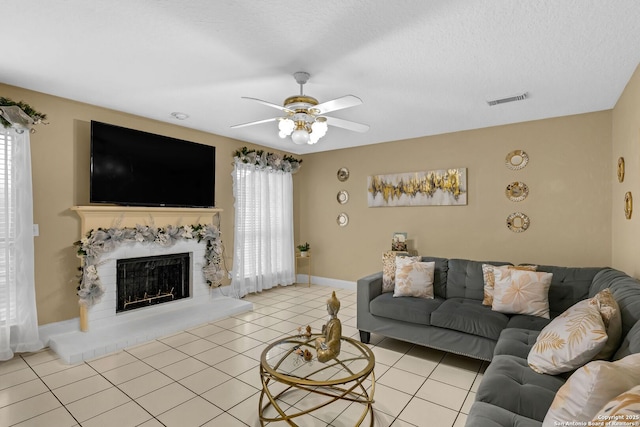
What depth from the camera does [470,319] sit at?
9.32 ft

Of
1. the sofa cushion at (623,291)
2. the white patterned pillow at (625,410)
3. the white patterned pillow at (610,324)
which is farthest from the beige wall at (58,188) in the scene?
the sofa cushion at (623,291)

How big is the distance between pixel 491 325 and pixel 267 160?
4288 mm

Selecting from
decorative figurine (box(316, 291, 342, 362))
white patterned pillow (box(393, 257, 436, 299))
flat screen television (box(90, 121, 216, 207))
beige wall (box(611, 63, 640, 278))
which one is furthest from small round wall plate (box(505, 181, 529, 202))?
flat screen television (box(90, 121, 216, 207))

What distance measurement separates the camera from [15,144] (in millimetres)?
3148

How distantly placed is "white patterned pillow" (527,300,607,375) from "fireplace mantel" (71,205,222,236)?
13.6 feet

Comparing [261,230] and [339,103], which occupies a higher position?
[339,103]

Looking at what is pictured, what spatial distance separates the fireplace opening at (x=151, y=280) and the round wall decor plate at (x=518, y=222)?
446 centimetres

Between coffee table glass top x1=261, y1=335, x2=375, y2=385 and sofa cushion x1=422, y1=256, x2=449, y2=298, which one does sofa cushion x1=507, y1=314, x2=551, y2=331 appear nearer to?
sofa cushion x1=422, y1=256, x2=449, y2=298

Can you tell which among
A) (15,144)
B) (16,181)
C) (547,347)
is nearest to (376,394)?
(547,347)

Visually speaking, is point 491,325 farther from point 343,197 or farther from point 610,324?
point 343,197

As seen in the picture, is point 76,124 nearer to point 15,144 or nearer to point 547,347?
point 15,144

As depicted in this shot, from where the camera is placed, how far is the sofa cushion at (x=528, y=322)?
8.68ft

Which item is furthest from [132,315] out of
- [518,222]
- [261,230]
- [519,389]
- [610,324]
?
[518,222]

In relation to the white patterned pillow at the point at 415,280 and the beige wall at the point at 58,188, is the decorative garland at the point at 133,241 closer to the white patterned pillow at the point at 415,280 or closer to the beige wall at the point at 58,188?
the beige wall at the point at 58,188
